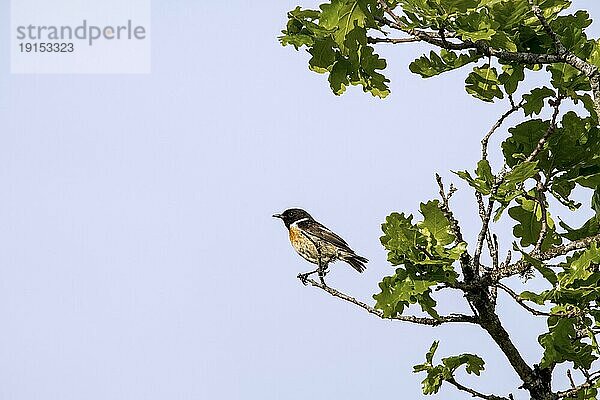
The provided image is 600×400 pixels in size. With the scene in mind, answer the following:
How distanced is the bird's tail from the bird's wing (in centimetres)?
3

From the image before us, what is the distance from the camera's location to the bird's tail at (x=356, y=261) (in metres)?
3.61

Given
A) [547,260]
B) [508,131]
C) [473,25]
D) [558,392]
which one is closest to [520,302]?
[547,260]

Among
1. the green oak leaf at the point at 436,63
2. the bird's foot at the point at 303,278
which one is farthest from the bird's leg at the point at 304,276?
the green oak leaf at the point at 436,63

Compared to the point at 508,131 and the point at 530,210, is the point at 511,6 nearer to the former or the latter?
the point at 508,131

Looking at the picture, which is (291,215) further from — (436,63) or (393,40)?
(393,40)

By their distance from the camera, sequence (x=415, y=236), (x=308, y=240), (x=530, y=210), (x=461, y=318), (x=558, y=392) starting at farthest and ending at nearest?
(x=308, y=240) < (x=530, y=210) < (x=558, y=392) < (x=461, y=318) < (x=415, y=236)

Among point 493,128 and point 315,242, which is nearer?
point 493,128

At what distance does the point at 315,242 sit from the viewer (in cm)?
354

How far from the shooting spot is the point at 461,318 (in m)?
2.35

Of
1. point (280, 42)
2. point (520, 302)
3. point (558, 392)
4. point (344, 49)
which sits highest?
point (280, 42)

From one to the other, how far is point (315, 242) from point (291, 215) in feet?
1.60

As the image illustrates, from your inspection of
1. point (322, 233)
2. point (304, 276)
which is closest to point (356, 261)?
point (322, 233)

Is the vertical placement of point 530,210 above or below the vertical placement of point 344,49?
below

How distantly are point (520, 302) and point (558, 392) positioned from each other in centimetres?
33
